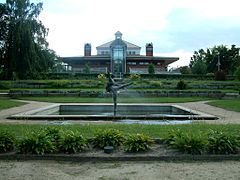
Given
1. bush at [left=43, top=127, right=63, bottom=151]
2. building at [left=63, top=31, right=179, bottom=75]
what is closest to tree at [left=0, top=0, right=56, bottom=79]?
building at [left=63, top=31, right=179, bottom=75]

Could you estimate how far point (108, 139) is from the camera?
760cm

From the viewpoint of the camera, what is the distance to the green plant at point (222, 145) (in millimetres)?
7090

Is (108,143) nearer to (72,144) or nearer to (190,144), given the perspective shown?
(72,144)

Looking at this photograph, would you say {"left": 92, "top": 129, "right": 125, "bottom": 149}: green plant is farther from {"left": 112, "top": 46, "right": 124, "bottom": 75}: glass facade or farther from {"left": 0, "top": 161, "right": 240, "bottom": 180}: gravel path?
{"left": 112, "top": 46, "right": 124, "bottom": 75}: glass facade

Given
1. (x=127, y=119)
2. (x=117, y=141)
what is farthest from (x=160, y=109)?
(x=117, y=141)

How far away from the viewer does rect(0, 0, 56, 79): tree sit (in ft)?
131

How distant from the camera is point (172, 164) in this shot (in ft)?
21.5

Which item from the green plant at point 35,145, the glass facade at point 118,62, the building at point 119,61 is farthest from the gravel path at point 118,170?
the glass facade at point 118,62

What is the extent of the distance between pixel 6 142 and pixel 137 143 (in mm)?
2663

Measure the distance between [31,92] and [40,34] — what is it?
14.6 m

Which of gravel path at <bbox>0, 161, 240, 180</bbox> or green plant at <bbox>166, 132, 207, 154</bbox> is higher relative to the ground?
green plant at <bbox>166, 132, 207, 154</bbox>

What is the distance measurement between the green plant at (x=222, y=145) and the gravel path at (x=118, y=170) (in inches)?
16.5

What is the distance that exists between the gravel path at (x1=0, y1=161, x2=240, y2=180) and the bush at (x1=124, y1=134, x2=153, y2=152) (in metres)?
0.58

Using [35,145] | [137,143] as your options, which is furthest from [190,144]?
[35,145]
